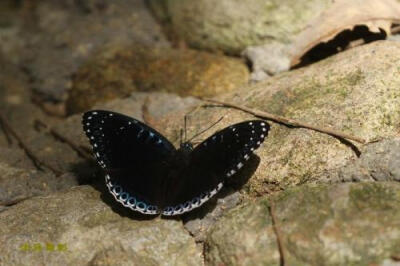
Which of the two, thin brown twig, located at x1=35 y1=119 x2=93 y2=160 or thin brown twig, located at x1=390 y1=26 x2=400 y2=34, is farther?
thin brown twig, located at x1=390 y1=26 x2=400 y2=34

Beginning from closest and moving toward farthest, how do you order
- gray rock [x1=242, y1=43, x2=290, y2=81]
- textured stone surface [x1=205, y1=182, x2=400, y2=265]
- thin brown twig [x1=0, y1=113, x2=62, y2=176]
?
textured stone surface [x1=205, y1=182, x2=400, y2=265], thin brown twig [x1=0, y1=113, x2=62, y2=176], gray rock [x1=242, y1=43, x2=290, y2=81]

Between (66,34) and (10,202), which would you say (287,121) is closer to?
(10,202)

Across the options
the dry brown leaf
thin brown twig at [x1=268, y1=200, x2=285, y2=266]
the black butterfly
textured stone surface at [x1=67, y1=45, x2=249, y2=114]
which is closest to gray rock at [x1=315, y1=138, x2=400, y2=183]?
thin brown twig at [x1=268, y1=200, x2=285, y2=266]

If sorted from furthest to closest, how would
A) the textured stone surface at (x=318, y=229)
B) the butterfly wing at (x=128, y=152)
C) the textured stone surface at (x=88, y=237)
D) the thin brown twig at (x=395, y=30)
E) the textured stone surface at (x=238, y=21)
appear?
the textured stone surface at (x=238, y=21), the thin brown twig at (x=395, y=30), the butterfly wing at (x=128, y=152), the textured stone surface at (x=88, y=237), the textured stone surface at (x=318, y=229)

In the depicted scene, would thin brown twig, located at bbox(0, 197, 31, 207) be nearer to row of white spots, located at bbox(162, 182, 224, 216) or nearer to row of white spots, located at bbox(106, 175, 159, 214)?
row of white spots, located at bbox(106, 175, 159, 214)

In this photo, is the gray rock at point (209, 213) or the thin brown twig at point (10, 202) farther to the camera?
the thin brown twig at point (10, 202)

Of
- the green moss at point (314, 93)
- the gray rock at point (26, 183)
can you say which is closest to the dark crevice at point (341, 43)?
the green moss at point (314, 93)

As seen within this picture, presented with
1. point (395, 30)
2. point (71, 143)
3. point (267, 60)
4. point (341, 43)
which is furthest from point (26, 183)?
point (395, 30)

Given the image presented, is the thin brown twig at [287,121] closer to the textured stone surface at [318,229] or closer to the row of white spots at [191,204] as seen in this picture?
the textured stone surface at [318,229]

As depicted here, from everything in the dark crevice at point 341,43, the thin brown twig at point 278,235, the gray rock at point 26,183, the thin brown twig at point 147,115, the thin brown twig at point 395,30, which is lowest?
the gray rock at point 26,183
